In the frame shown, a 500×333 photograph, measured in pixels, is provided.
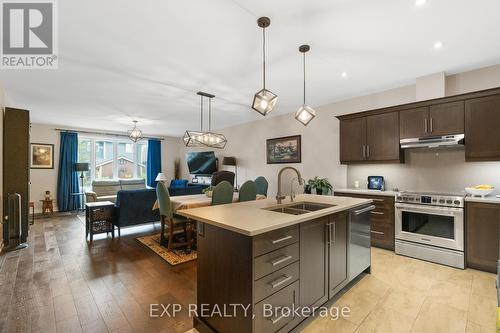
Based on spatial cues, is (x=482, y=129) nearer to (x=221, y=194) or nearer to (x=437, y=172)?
(x=437, y=172)

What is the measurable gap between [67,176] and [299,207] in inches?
282

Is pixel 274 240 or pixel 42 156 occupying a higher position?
pixel 42 156

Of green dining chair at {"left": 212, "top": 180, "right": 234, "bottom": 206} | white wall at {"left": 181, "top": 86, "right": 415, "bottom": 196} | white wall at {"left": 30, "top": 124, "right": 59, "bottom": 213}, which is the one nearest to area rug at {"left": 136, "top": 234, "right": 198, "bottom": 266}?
green dining chair at {"left": 212, "top": 180, "right": 234, "bottom": 206}

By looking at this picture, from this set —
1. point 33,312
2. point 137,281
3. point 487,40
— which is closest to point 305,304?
point 137,281

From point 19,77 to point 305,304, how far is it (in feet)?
15.0

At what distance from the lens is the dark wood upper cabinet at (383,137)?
11.6 ft

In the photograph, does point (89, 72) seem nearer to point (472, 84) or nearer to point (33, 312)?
point (33, 312)

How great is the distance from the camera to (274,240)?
5.21 ft

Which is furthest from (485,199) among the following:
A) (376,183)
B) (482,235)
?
(376,183)

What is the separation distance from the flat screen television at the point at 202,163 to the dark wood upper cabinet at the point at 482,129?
594cm

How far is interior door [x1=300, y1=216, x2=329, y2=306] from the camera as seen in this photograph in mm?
1810

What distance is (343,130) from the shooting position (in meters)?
4.14

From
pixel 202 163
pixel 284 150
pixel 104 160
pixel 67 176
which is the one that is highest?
pixel 284 150

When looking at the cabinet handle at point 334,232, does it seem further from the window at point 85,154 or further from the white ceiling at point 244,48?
the window at point 85,154
